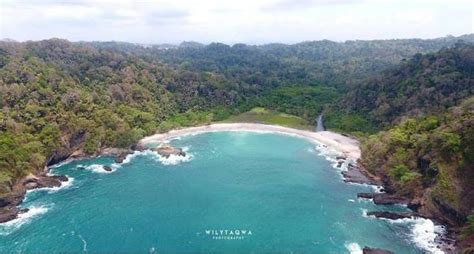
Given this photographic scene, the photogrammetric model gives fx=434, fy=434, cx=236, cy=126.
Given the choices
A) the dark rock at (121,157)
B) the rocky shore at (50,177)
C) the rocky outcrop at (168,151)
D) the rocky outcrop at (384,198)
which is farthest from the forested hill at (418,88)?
the dark rock at (121,157)

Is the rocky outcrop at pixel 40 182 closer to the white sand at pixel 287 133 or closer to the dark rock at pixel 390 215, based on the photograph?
the white sand at pixel 287 133

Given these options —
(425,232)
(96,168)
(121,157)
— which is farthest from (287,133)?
(425,232)

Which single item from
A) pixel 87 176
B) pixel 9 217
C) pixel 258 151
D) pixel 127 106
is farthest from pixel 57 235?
pixel 127 106

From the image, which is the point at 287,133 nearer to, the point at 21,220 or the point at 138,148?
the point at 138,148

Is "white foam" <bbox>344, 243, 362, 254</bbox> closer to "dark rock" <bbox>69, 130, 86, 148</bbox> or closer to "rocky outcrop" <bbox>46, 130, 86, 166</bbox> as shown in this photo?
"rocky outcrop" <bbox>46, 130, 86, 166</bbox>

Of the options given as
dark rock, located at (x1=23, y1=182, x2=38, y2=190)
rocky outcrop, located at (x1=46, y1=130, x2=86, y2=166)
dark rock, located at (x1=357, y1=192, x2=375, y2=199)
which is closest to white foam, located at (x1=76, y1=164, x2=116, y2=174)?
rocky outcrop, located at (x1=46, y1=130, x2=86, y2=166)

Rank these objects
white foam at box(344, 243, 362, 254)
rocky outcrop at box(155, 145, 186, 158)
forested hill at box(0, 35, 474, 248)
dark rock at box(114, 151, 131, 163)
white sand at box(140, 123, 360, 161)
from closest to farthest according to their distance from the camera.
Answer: white foam at box(344, 243, 362, 254), forested hill at box(0, 35, 474, 248), dark rock at box(114, 151, 131, 163), rocky outcrop at box(155, 145, 186, 158), white sand at box(140, 123, 360, 161)
